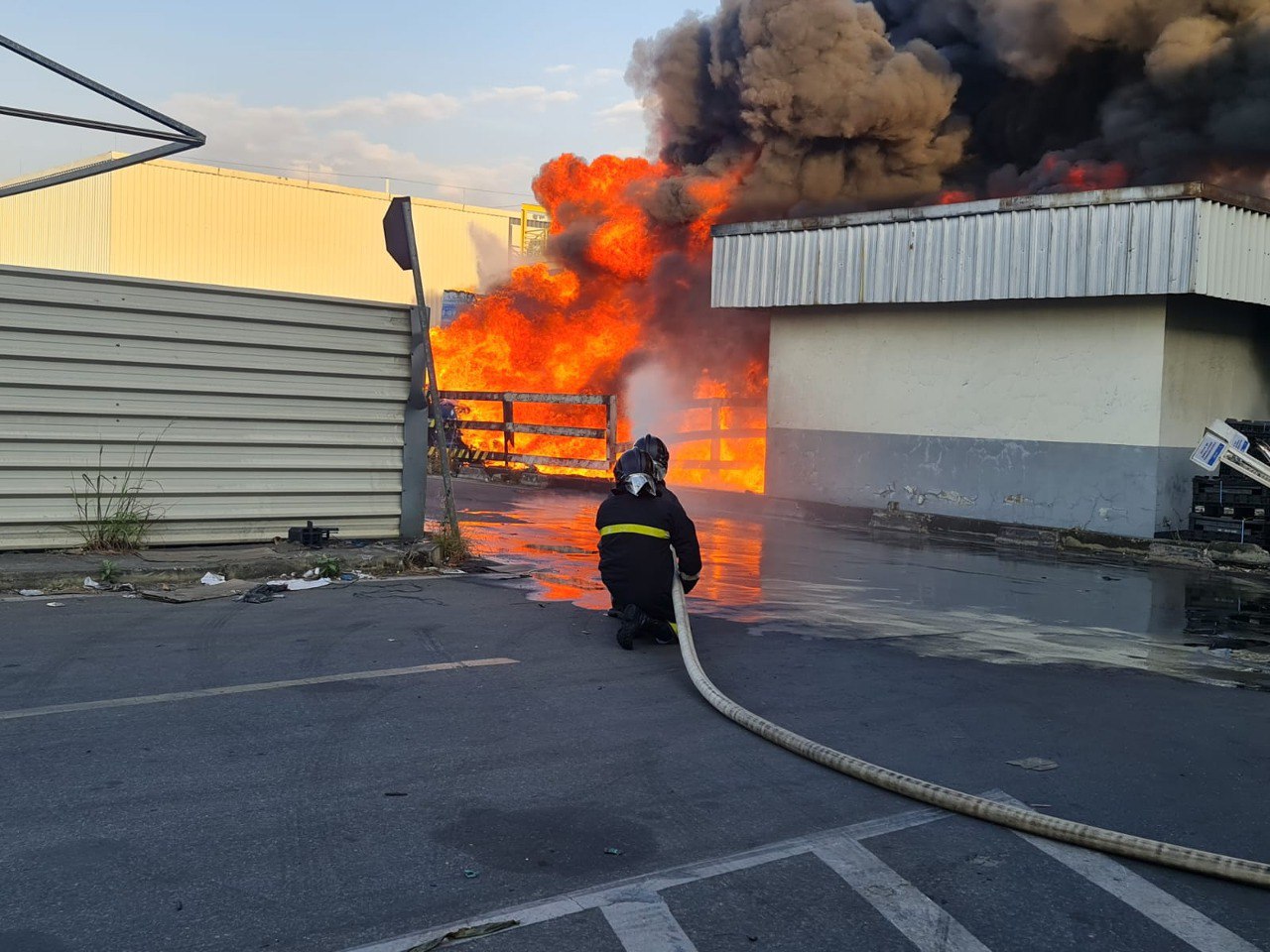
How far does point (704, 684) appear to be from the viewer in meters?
5.82

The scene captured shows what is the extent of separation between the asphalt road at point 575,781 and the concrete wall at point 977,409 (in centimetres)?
680

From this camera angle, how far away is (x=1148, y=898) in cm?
352

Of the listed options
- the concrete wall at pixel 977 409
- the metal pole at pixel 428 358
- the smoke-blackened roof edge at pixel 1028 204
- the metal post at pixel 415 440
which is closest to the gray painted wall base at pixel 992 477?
the concrete wall at pixel 977 409

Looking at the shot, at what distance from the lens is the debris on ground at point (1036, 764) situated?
4.79 metres

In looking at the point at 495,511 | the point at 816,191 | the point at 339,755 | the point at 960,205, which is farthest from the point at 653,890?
the point at 816,191

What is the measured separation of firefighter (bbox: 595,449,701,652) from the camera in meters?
6.96

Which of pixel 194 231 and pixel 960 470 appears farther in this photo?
pixel 194 231

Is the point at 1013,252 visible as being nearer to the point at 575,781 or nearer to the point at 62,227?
the point at 575,781

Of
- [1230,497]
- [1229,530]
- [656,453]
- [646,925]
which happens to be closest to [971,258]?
[1230,497]

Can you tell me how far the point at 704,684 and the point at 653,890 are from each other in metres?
2.39

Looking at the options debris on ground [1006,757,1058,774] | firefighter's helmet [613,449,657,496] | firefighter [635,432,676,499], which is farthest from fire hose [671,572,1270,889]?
firefighter [635,432,676,499]

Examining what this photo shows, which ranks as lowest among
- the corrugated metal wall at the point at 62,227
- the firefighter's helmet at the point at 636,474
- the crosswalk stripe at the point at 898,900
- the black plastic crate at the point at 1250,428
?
the crosswalk stripe at the point at 898,900

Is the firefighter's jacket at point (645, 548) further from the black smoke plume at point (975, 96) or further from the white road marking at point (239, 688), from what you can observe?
the black smoke plume at point (975, 96)

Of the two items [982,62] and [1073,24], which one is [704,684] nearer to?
[1073,24]
